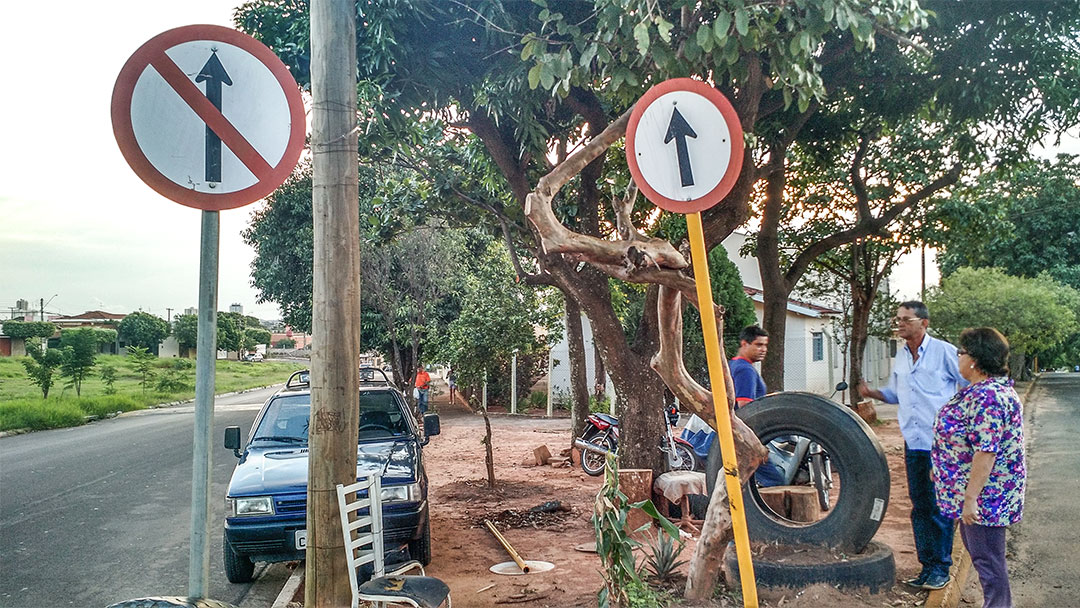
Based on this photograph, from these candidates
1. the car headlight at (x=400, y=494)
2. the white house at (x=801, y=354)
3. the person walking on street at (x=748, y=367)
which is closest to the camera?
the car headlight at (x=400, y=494)

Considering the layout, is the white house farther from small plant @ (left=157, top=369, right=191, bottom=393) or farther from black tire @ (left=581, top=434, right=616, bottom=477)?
small plant @ (left=157, top=369, right=191, bottom=393)

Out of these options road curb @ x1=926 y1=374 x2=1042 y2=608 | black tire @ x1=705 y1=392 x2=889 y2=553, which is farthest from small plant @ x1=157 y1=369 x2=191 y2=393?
road curb @ x1=926 y1=374 x2=1042 y2=608

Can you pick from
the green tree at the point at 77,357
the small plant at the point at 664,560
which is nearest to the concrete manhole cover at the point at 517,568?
the small plant at the point at 664,560

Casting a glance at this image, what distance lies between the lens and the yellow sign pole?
3830 mm

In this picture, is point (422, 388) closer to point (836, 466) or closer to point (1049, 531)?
point (1049, 531)

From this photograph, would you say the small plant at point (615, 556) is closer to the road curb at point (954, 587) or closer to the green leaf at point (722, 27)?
the road curb at point (954, 587)

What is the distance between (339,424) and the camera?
154 inches

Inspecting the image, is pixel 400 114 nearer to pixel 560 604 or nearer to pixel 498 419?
pixel 560 604

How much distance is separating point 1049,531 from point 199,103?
831 centimetres

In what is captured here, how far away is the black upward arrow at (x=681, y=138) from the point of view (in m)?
3.82

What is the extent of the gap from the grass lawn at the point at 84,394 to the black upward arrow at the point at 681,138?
658 cm

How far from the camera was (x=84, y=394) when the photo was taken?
3064 centimetres

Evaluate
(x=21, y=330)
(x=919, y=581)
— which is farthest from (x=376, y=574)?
(x=21, y=330)

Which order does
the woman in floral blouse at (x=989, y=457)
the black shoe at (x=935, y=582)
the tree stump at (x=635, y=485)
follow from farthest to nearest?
the tree stump at (x=635, y=485) → the black shoe at (x=935, y=582) → the woman in floral blouse at (x=989, y=457)
